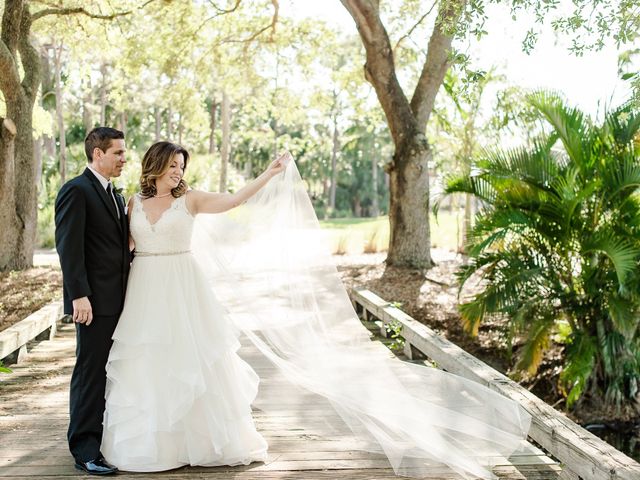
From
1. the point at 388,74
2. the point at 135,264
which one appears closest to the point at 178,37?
the point at 388,74

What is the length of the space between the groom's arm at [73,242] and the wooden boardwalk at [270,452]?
3.72 ft

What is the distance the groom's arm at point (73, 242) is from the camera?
4.23 metres

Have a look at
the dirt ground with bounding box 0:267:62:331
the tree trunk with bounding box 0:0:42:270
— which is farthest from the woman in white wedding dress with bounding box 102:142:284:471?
the tree trunk with bounding box 0:0:42:270

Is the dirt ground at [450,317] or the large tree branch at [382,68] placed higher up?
the large tree branch at [382,68]

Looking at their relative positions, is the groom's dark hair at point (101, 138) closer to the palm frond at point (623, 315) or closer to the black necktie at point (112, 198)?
the black necktie at point (112, 198)

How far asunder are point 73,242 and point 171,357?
92 centimetres

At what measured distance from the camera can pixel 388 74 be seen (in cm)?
1331

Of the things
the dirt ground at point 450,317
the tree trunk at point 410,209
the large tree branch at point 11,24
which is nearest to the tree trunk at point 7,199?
the large tree branch at point 11,24

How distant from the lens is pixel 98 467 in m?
4.26

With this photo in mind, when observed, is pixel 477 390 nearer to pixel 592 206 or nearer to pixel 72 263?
pixel 72 263

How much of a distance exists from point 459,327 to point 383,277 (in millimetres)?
2726

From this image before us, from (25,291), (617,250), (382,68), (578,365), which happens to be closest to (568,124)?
(617,250)

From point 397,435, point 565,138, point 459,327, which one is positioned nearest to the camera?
point 397,435

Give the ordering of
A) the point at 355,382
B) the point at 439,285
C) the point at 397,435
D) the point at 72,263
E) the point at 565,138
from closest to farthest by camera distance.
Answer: the point at 72,263 → the point at 397,435 → the point at 355,382 → the point at 565,138 → the point at 439,285
